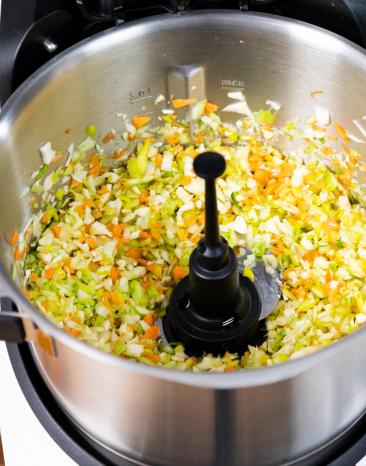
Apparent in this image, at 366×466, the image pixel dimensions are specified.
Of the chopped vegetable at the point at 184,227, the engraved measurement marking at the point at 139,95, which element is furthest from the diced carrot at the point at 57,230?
the engraved measurement marking at the point at 139,95

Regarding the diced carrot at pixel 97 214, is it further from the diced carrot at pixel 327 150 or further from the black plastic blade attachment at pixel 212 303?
the diced carrot at pixel 327 150

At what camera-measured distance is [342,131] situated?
0.98 meters

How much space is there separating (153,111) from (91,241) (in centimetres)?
21

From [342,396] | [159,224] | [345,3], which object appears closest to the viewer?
[342,396]

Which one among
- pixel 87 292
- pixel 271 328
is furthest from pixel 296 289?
pixel 87 292

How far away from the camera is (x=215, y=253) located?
796mm

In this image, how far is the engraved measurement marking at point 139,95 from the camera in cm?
101

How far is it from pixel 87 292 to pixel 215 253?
227 millimetres

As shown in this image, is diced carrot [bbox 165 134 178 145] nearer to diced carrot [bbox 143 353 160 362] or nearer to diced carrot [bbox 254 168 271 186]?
diced carrot [bbox 254 168 271 186]

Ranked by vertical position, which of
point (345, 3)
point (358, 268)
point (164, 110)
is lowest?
point (358, 268)

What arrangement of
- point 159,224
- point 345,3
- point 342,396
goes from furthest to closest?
1. point 159,224
2. point 345,3
3. point 342,396

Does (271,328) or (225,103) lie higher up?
Answer: (225,103)

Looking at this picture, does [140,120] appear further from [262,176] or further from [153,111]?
[262,176]

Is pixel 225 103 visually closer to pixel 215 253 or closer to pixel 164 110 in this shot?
pixel 164 110
